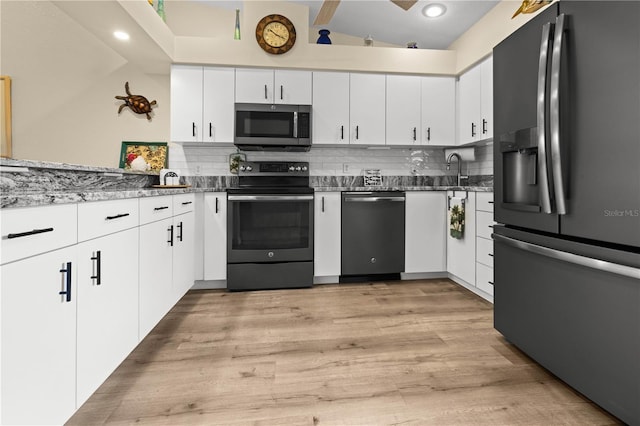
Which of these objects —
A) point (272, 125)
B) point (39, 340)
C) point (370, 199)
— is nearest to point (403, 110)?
point (370, 199)

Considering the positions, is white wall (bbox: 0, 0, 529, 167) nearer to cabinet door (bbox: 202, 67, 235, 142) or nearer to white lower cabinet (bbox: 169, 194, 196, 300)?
cabinet door (bbox: 202, 67, 235, 142)

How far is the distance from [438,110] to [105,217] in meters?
3.29

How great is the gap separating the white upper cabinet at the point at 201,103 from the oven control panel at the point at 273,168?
36 cm

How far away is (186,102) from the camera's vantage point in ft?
10.8

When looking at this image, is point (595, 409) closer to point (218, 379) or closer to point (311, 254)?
point (218, 379)

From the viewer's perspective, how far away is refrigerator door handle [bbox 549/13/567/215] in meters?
1.42

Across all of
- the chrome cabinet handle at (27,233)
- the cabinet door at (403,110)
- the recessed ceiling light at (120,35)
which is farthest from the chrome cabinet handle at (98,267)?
the cabinet door at (403,110)

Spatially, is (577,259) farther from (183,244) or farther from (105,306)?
(183,244)

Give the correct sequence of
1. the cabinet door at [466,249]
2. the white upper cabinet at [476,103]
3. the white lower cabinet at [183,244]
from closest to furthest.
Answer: the white lower cabinet at [183,244] < the cabinet door at [466,249] < the white upper cabinet at [476,103]

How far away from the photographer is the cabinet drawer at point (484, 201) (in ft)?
8.88

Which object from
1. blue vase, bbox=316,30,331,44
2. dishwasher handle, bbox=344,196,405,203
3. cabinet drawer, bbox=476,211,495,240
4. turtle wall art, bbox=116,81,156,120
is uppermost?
blue vase, bbox=316,30,331,44

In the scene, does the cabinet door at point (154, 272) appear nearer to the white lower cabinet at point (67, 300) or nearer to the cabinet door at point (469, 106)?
the white lower cabinet at point (67, 300)

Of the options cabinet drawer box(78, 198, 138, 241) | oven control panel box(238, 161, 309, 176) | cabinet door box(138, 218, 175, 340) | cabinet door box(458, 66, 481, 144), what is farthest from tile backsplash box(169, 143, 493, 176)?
cabinet drawer box(78, 198, 138, 241)

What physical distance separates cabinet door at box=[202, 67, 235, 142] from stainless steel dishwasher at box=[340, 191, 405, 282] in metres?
1.32
